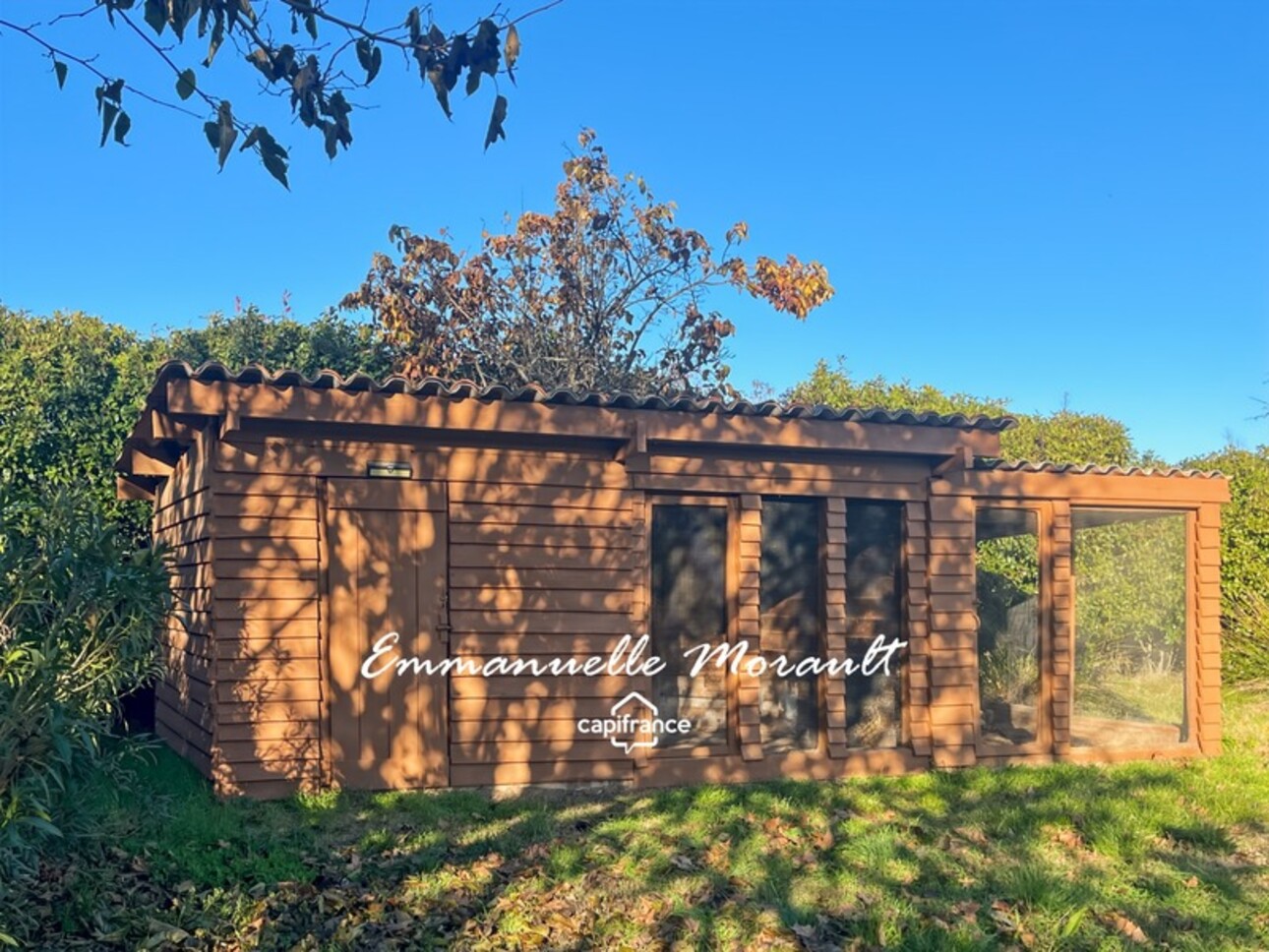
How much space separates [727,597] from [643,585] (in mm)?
699

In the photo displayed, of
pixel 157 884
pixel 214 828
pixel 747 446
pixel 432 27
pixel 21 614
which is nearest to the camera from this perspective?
pixel 432 27

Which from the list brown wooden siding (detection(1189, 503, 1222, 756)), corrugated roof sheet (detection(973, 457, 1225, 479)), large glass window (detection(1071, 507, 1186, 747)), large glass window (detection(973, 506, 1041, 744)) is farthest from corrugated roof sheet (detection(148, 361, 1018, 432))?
brown wooden siding (detection(1189, 503, 1222, 756))

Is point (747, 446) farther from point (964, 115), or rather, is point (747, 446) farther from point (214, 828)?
point (964, 115)

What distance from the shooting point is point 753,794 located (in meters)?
7.38

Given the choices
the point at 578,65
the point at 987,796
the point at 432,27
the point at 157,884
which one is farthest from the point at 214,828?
the point at 578,65

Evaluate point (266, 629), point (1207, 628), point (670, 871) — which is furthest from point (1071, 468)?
point (266, 629)

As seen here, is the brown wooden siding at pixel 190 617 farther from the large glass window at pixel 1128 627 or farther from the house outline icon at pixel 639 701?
the large glass window at pixel 1128 627

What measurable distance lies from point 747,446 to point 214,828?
14.6ft

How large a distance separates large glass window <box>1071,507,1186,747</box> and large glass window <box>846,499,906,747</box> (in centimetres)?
168

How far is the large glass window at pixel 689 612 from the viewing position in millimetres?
7949

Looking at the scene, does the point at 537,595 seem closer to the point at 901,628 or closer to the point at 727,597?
the point at 727,597

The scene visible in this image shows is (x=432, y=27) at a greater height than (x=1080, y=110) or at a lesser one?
lesser

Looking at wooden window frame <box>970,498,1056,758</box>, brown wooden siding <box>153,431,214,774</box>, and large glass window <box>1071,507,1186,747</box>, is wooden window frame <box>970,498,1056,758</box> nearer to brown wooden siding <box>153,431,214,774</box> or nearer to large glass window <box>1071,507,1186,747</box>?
large glass window <box>1071,507,1186,747</box>

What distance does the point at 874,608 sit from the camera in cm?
850
